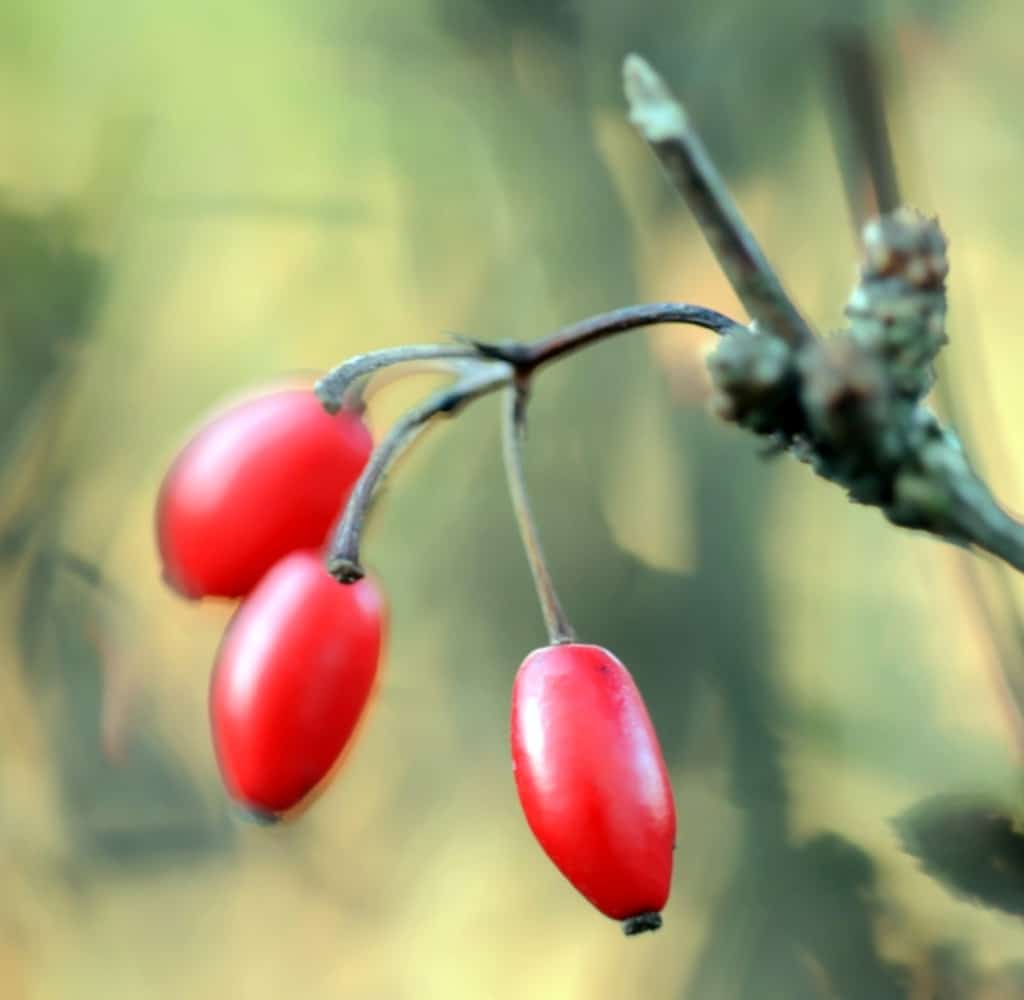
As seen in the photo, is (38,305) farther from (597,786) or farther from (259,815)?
(597,786)

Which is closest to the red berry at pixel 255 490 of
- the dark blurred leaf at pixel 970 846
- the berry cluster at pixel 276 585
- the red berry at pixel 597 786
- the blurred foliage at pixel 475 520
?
the berry cluster at pixel 276 585

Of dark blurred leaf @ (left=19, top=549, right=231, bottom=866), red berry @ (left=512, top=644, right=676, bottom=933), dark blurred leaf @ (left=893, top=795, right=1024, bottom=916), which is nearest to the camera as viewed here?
red berry @ (left=512, top=644, right=676, bottom=933)

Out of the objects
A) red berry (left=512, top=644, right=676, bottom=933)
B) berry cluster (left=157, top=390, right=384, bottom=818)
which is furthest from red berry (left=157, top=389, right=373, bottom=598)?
red berry (left=512, top=644, right=676, bottom=933)

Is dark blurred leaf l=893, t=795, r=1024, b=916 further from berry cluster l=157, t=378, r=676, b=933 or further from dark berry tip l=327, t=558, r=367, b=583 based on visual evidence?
dark berry tip l=327, t=558, r=367, b=583

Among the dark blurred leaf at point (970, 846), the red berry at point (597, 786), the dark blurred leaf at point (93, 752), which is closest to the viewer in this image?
the red berry at point (597, 786)

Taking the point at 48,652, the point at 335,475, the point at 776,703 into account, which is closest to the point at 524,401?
the point at 335,475

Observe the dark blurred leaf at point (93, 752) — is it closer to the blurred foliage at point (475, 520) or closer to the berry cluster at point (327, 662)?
the blurred foliage at point (475, 520)

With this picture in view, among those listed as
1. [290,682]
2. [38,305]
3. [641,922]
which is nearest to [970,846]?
[641,922]
